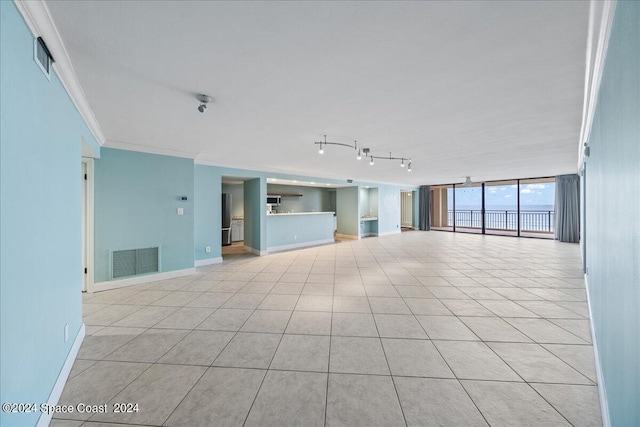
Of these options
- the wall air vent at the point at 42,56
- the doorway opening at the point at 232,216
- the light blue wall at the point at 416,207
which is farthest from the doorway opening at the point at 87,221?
the light blue wall at the point at 416,207

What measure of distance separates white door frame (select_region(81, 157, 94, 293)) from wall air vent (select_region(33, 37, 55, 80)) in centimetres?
284

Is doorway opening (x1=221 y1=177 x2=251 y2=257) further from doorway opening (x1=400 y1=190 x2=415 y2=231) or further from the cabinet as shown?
doorway opening (x1=400 y1=190 x2=415 y2=231)

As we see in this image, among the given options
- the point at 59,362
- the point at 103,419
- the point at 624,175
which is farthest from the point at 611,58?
the point at 59,362

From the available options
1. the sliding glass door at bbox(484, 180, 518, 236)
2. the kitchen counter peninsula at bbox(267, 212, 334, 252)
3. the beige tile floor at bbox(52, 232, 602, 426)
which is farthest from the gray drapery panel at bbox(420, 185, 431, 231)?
the beige tile floor at bbox(52, 232, 602, 426)

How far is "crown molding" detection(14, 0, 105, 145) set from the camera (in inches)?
51.5

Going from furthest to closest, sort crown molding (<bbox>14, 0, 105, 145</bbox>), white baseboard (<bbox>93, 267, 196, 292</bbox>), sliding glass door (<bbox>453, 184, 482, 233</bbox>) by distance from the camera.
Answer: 1. sliding glass door (<bbox>453, 184, 482, 233</bbox>)
2. white baseboard (<bbox>93, 267, 196, 292</bbox>)
3. crown molding (<bbox>14, 0, 105, 145</bbox>)

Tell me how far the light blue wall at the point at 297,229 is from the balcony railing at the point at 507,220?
7792mm

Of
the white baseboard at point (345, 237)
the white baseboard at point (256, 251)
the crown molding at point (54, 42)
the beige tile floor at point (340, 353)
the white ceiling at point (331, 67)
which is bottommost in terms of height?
the beige tile floor at point (340, 353)

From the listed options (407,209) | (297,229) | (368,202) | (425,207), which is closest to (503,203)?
(425,207)

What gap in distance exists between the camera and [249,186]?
7.35m

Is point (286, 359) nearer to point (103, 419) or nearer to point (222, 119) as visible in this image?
point (103, 419)

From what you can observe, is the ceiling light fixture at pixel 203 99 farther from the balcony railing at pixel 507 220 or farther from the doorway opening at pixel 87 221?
the balcony railing at pixel 507 220

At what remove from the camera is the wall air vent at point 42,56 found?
1.44m

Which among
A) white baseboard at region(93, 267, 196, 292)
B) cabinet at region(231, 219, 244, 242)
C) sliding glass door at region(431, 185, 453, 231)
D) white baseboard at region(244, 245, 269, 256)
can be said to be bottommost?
white baseboard at region(93, 267, 196, 292)
